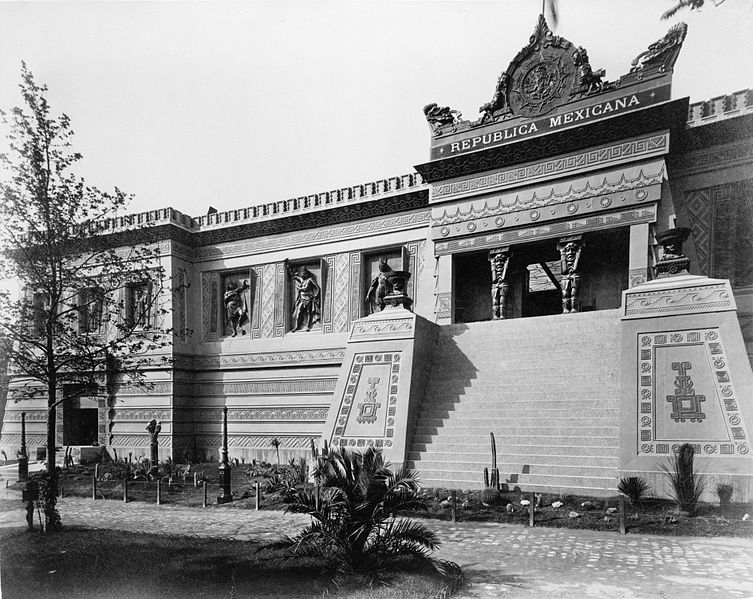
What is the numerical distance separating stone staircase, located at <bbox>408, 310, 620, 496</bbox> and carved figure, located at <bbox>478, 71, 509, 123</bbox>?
19.0 feet

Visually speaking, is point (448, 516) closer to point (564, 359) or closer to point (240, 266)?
point (564, 359)

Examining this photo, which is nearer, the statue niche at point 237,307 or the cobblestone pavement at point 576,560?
the cobblestone pavement at point 576,560

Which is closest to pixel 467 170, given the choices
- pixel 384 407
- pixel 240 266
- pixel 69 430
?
pixel 384 407

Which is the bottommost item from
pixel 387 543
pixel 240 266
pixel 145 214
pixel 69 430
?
pixel 69 430

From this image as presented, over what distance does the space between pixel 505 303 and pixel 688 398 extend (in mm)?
6353

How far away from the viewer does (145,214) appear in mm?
18797

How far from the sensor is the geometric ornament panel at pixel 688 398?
7.83m

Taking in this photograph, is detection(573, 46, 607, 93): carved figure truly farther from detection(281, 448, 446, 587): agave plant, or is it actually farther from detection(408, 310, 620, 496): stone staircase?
detection(281, 448, 446, 587): agave plant

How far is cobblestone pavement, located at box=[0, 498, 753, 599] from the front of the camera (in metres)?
4.98

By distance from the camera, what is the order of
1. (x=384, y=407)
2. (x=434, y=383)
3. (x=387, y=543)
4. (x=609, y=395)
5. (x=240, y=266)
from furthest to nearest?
(x=240, y=266)
(x=434, y=383)
(x=384, y=407)
(x=609, y=395)
(x=387, y=543)

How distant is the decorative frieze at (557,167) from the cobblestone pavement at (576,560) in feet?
29.7

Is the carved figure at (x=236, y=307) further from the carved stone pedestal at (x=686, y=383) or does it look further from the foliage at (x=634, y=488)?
the foliage at (x=634, y=488)

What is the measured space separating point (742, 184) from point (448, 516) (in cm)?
1049

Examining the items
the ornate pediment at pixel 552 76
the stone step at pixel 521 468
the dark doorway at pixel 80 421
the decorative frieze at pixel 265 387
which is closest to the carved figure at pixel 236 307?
the decorative frieze at pixel 265 387
